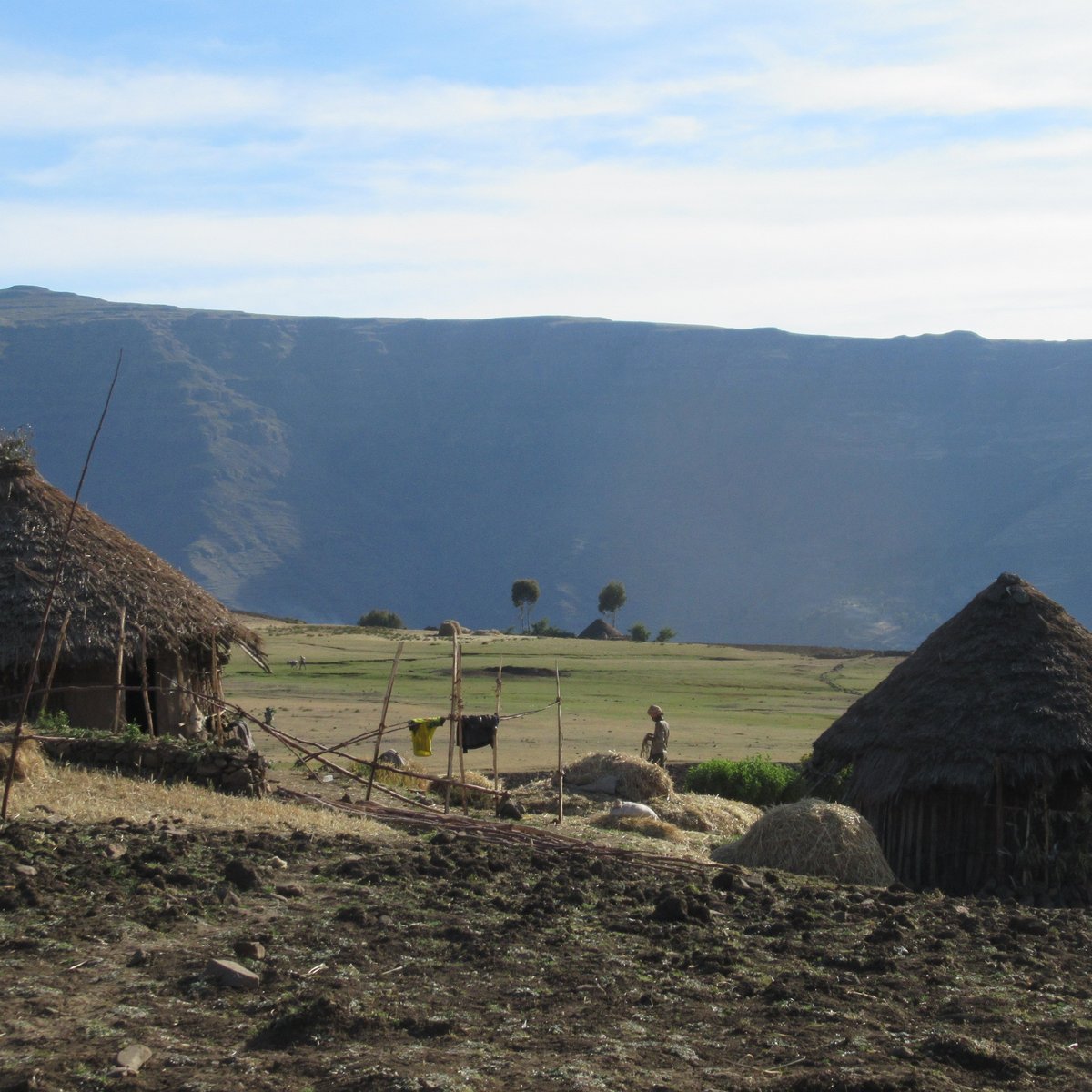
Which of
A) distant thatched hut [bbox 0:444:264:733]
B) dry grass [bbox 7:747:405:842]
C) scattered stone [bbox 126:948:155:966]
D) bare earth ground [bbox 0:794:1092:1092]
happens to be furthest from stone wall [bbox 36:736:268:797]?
scattered stone [bbox 126:948:155:966]

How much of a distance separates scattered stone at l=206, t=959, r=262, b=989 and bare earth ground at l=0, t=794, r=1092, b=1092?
1.7 inches

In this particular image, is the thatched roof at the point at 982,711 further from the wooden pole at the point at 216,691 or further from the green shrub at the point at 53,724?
the green shrub at the point at 53,724

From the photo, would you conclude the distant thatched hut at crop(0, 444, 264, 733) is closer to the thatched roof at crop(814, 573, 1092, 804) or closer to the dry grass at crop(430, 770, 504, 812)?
the dry grass at crop(430, 770, 504, 812)

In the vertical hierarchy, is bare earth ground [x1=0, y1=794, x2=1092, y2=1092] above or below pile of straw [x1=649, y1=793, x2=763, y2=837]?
above

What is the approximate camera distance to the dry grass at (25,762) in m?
11.8

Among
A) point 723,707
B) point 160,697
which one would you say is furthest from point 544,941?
point 723,707

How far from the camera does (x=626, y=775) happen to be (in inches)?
786

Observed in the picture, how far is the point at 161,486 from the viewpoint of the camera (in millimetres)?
155000

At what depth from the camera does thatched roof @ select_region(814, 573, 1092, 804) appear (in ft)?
49.2

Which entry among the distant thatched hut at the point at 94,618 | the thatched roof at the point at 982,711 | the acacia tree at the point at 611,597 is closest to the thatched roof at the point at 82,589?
the distant thatched hut at the point at 94,618

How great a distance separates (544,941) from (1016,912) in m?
5.07

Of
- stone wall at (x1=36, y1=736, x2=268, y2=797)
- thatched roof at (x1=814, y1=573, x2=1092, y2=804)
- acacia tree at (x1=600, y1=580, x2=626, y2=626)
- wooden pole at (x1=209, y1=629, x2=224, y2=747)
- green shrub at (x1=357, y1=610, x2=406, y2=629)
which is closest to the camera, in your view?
stone wall at (x1=36, y1=736, x2=268, y2=797)

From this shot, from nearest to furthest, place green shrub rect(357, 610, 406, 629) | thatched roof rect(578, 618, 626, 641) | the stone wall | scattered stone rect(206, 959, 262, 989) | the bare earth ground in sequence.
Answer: the bare earth ground → scattered stone rect(206, 959, 262, 989) → the stone wall → thatched roof rect(578, 618, 626, 641) → green shrub rect(357, 610, 406, 629)

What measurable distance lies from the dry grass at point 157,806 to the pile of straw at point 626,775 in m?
6.49
